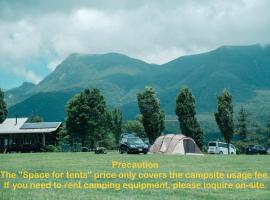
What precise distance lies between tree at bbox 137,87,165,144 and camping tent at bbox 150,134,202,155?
22.4 metres

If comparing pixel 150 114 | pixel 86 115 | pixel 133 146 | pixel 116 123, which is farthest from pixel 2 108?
pixel 116 123

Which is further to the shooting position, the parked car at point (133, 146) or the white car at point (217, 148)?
the white car at point (217, 148)

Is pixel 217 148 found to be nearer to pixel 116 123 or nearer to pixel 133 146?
pixel 133 146

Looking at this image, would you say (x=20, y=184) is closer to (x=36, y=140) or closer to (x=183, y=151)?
(x=183, y=151)

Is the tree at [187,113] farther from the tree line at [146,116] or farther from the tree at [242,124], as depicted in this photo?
the tree at [242,124]

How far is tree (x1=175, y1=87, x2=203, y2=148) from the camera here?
7069 cm

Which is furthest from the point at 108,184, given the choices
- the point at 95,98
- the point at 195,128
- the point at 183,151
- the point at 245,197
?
the point at 95,98

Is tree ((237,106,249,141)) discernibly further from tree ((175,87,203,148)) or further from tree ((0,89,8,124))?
tree ((0,89,8,124))

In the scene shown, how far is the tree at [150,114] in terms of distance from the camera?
2795 inches

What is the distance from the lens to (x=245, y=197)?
13.4 m

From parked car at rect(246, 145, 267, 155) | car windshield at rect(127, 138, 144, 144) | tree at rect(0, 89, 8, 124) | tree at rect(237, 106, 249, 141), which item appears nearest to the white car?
parked car at rect(246, 145, 267, 155)

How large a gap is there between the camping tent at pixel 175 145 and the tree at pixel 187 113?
73.6ft

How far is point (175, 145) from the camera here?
1802 inches

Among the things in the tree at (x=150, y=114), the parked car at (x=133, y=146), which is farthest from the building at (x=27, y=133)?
the parked car at (x=133, y=146)
